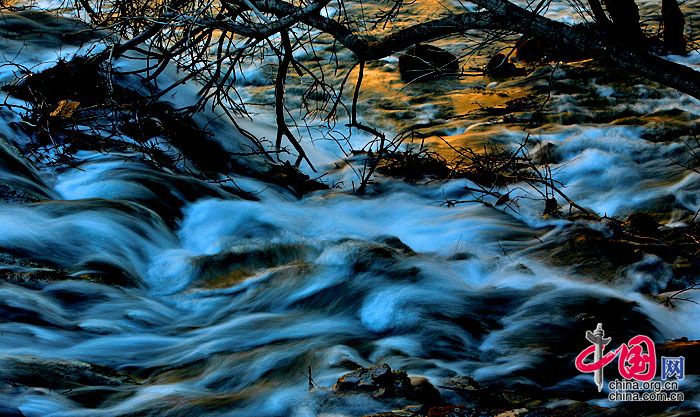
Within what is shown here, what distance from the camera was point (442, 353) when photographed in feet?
14.1

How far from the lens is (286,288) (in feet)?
16.8

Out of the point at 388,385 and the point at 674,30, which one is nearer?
the point at 388,385

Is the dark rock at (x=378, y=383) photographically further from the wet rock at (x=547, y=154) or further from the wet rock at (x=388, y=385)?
the wet rock at (x=547, y=154)

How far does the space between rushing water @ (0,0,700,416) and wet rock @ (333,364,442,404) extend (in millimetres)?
67

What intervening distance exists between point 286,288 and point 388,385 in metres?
1.68

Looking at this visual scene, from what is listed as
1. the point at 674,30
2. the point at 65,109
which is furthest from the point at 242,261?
the point at 674,30

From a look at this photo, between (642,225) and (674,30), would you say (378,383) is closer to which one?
(642,225)

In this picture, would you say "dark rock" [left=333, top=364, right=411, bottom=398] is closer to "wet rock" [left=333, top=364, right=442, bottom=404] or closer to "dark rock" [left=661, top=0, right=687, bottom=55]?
"wet rock" [left=333, top=364, right=442, bottom=404]

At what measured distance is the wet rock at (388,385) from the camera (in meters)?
3.52

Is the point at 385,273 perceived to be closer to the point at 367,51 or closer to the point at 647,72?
the point at 367,51

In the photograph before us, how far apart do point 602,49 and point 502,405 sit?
1.68m

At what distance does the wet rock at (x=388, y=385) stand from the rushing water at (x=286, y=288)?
7 cm

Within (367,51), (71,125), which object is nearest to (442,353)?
(367,51)

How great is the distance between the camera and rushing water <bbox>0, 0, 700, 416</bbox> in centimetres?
394
